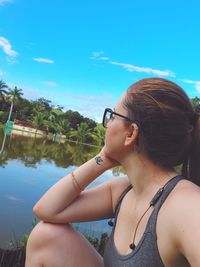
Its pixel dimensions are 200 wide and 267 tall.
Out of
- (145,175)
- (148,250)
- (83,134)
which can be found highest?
(145,175)

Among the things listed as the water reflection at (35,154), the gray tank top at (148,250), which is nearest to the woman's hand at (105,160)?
the gray tank top at (148,250)

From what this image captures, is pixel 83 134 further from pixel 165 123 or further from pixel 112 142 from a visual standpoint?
pixel 165 123

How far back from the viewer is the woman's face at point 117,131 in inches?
66.7

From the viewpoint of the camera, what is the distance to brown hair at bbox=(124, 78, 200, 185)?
61.2 inches

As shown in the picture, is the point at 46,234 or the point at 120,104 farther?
the point at 46,234

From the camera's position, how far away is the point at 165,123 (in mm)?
1559

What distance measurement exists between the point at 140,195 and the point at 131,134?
0.81 ft

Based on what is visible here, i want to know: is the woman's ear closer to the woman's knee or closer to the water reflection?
the woman's knee

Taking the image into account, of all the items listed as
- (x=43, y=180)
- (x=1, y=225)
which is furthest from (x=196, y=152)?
(x=43, y=180)

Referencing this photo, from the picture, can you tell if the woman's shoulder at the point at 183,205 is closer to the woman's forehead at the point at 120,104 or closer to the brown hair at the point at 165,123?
the brown hair at the point at 165,123

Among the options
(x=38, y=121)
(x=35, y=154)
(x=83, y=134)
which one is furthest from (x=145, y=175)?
(x=38, y=121)

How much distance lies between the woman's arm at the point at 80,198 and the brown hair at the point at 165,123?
40 cm

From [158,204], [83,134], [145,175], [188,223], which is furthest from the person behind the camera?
[83,134]

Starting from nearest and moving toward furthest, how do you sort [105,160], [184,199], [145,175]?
[184,199] < [145,175] < [105,160]
